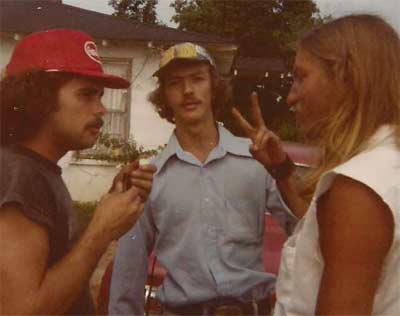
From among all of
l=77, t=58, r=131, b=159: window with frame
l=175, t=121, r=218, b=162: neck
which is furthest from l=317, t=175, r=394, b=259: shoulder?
l=77, t=58, r=131, b=159: window with frame

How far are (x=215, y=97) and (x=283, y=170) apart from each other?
0.53 m

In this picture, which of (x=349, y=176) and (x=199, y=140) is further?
(x=199, y=140)

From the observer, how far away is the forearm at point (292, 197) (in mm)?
1769

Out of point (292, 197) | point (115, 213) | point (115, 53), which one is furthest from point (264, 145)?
point (115, 53)

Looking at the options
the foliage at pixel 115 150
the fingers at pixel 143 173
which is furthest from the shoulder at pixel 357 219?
the foliage at pixel 115 150

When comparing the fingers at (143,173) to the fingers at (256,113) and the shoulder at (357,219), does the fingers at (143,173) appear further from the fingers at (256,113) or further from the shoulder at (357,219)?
the shoulder at (357,219)

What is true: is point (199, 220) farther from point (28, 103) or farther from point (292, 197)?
point (28, 103)

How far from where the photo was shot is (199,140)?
1957mm

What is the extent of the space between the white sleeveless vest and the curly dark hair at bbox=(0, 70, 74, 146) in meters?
0.56

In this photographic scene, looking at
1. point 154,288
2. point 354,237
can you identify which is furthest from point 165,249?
point 354,237

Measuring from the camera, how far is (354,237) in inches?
37.6

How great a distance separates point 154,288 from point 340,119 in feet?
5.75

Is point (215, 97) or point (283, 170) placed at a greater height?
point (215, 97)

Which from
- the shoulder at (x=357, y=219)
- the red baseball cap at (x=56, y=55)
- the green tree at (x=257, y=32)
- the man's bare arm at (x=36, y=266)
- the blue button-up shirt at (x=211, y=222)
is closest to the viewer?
the shoulder at (x=357, y=219)
